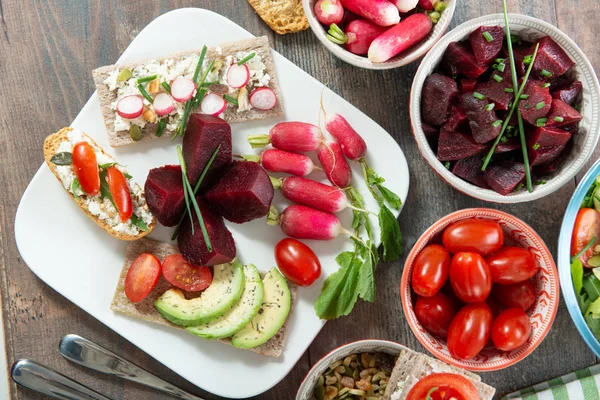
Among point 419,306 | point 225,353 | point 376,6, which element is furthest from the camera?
point 225,353

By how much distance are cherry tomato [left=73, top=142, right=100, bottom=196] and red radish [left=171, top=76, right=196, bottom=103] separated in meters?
0.42

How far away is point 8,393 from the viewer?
2.59 meters

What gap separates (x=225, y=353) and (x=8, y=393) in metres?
1.00

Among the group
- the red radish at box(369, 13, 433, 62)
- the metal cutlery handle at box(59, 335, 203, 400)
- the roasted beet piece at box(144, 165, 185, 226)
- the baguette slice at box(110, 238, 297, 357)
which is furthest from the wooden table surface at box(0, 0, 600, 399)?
the roasted beet piece at box(144, 165, 185, 226)

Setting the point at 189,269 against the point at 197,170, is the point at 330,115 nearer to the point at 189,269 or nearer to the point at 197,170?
the point at 197,170

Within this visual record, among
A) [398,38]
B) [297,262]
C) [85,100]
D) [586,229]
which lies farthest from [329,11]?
[586,229]

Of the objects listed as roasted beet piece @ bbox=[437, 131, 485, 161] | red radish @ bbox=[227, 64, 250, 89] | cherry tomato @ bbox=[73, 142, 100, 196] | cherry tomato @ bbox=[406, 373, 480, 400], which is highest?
red radish @ bbox=[227, 64, 250, 89]

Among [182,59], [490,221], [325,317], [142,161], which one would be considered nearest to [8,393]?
[142,161]

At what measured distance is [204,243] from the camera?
2.34 metres

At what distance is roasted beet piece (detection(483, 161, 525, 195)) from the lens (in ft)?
7.18

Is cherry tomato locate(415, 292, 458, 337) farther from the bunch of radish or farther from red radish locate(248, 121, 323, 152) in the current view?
the bunch of radish

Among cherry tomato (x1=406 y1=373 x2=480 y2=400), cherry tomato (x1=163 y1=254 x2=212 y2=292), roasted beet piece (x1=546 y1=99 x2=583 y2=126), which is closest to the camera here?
cherry tomato (x1=406 y1=373 x2=480 y2=400)

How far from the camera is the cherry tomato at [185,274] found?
8.02 ft

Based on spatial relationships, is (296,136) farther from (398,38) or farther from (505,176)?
(505,176)
